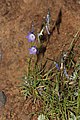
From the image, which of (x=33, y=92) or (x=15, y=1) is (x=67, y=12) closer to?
(x=15, y=1)

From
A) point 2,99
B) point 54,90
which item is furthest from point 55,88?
point 2,99

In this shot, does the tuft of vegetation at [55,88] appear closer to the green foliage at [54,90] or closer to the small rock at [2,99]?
the green foliage at [54,90]

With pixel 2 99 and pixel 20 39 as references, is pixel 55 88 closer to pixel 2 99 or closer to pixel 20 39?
pixel 2 99

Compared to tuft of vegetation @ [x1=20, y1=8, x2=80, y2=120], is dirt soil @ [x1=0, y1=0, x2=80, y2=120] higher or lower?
higher

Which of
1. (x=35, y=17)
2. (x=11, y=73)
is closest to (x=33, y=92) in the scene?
(x=11, y=73)

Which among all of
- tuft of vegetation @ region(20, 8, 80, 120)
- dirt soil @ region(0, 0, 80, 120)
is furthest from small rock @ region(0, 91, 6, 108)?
tuft of vegetation @ region(20, 8, 80, 120)

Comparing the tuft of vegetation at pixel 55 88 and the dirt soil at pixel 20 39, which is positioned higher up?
the dirt soil at pixel 20 39

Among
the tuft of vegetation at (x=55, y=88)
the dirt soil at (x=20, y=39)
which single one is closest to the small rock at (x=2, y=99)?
the dirt soil at (x=20, y=39)

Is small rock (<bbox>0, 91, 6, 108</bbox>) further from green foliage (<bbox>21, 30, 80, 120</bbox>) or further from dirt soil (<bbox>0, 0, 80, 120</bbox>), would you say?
green foliage (<bbox>21, 30, 80, 120</bbox>)

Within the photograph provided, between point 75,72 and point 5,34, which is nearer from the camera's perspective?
point 75,72
